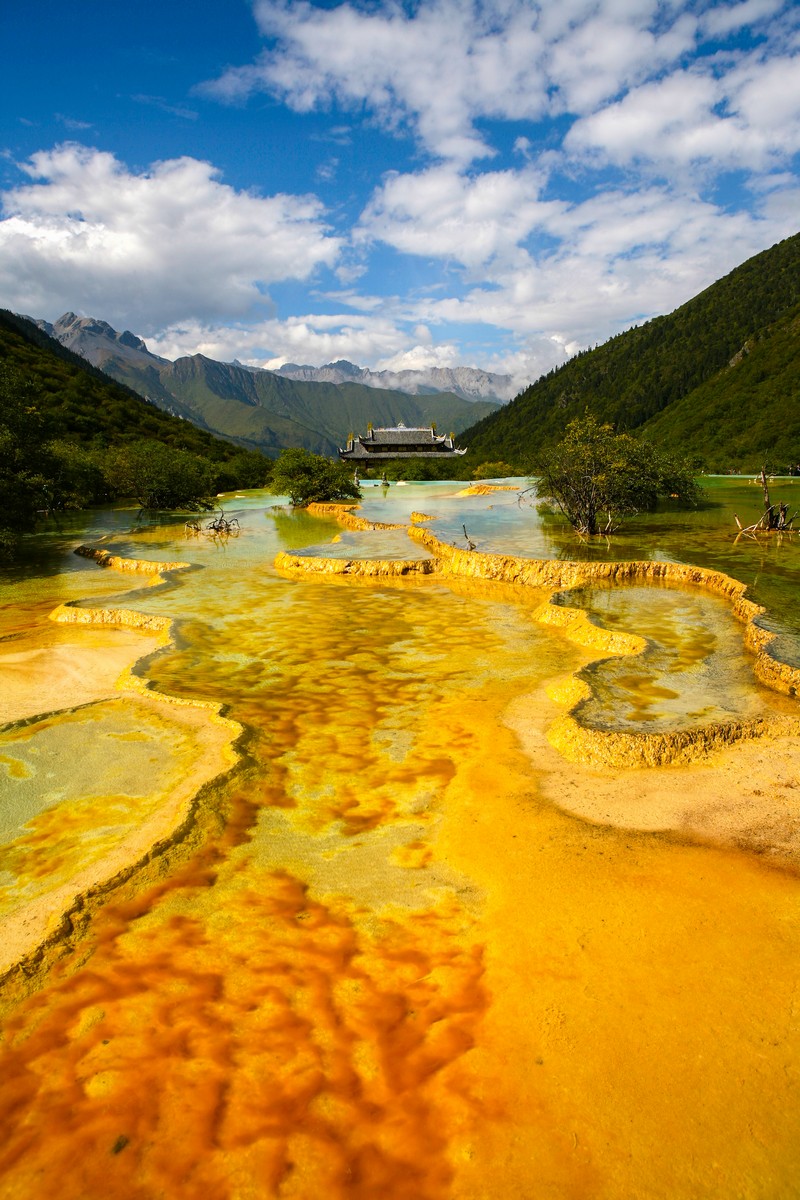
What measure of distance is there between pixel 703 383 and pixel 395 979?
124675mm

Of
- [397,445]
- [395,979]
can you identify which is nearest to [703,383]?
[397,445]

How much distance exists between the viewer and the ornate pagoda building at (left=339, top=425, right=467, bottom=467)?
2928 inches

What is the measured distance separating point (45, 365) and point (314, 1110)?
74631 mm

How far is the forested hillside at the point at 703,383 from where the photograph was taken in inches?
3177

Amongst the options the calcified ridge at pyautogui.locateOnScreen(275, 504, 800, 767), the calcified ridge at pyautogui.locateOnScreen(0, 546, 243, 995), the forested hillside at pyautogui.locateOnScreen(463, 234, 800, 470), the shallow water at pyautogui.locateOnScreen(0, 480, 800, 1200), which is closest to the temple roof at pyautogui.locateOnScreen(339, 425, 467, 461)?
the forested hillside at pyautogui.locateOnScreen(463, 234, 800, 470)

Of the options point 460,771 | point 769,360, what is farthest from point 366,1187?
point 769,360

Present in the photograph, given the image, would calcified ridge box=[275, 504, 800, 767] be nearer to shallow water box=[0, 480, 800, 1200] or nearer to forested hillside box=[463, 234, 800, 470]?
shallow water box=[0, 480, 800, 1200]

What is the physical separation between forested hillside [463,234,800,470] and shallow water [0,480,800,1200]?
244 feet

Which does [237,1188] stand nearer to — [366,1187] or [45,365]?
[366,1187]

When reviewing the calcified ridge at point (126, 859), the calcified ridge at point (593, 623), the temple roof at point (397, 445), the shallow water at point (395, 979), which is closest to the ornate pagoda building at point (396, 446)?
the temple roof at point (397, 445)

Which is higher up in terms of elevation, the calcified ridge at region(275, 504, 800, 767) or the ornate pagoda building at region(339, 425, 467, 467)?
the ornate pagoda building at region(339, 425, 467, 467)

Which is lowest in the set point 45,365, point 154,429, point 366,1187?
point 366,1187

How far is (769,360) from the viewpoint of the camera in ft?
307

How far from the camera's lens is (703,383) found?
353 ft
